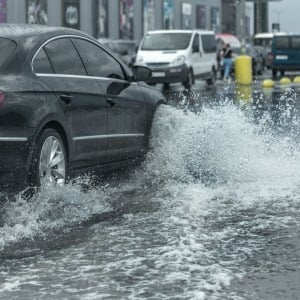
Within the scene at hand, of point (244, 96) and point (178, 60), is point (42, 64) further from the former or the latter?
point (178, 60)

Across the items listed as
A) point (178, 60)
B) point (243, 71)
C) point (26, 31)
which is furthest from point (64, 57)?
point (243, 71)

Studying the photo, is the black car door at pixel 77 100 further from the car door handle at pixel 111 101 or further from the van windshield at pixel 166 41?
the van windshield at pixel 166 41

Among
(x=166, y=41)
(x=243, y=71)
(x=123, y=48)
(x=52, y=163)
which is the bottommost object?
(x=243, y=71)

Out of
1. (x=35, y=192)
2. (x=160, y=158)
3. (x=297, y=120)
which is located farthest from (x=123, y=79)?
(x=297, y=120)

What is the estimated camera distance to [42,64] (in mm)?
6410

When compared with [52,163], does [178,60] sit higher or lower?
higher

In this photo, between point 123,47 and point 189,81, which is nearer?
point 189,81

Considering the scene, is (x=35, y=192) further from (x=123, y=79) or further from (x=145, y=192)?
(x=123, y=79)

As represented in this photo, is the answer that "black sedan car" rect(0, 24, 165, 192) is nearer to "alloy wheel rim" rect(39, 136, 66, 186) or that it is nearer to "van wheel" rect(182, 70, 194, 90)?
"alloy wheel rim" rect(39, 136, 66, 186)

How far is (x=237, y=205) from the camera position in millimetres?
6648

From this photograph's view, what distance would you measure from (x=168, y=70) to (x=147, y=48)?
5.46ft

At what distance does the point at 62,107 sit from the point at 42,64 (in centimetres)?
38

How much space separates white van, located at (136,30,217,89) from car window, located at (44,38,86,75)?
18711 millimetres

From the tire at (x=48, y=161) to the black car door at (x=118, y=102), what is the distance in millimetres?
932
